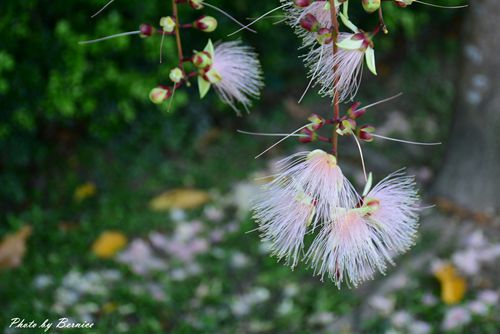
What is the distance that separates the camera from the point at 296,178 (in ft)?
3.86

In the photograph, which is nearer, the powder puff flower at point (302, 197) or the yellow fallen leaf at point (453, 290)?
the powder puff flower at point (302, 197)

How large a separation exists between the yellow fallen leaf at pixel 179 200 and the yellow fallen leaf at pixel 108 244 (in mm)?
270

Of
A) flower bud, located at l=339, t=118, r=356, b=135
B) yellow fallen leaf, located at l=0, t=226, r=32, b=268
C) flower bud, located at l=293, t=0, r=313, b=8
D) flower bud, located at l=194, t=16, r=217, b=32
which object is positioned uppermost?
flower bud, located at l=293, t=0, r=313, b=8

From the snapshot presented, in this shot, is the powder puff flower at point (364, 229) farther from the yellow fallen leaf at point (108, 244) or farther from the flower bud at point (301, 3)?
the yellow fallen leaf at point (108, 244)

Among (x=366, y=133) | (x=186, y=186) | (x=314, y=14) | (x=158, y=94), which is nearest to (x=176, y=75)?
(x=158, y=94)

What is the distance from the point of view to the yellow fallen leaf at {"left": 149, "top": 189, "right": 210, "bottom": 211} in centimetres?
334

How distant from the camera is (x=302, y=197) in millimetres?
1154

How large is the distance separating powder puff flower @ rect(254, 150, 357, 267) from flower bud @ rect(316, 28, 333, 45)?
19cm

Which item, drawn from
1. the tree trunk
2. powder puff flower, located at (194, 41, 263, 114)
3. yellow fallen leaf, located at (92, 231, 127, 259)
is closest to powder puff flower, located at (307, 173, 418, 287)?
powder puff flower, located at (194, 41, 263, 114)

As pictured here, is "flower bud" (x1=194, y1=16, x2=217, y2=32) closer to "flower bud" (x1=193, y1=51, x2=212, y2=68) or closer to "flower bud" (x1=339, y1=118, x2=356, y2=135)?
"flower bud" (x1=193, y1=51, x2=212, y2=68)

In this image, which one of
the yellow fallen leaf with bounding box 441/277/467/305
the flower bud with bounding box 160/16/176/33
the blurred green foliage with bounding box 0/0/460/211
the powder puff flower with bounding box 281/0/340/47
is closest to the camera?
the powder puff flower with bounding box 281/0/340/47

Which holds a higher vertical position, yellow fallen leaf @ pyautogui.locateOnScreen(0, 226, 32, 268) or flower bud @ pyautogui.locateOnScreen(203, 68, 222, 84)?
flower bud @ pyautogui.locateOnScreen(203, 68, 222, 84)

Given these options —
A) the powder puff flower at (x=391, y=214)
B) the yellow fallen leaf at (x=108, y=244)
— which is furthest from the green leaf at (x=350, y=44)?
the yellow fallen leaf at (x=108, y=244)

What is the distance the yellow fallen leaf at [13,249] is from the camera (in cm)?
302
